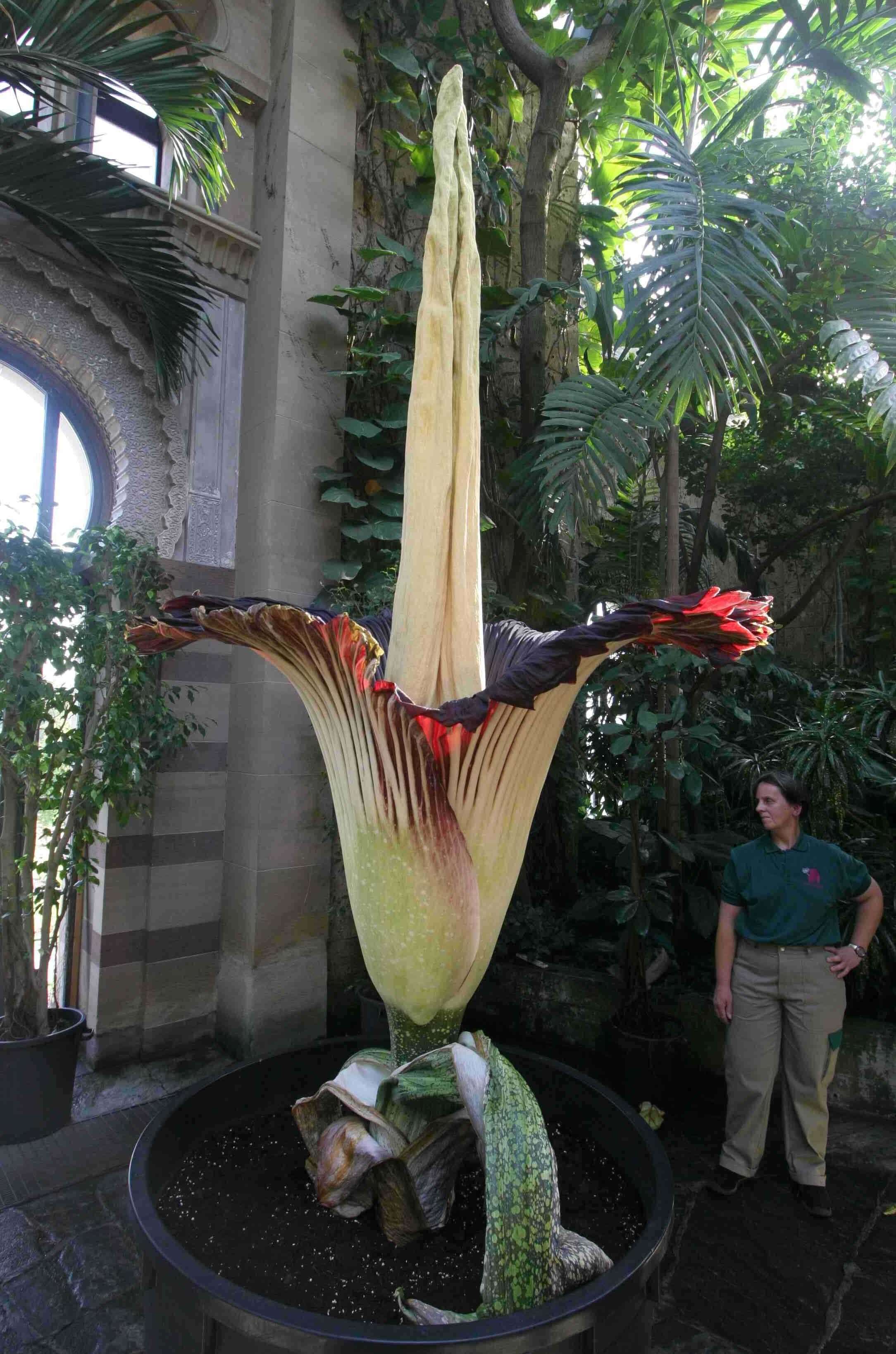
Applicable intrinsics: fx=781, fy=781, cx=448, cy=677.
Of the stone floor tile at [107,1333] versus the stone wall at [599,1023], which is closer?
the stone floor tile at [107,1333]

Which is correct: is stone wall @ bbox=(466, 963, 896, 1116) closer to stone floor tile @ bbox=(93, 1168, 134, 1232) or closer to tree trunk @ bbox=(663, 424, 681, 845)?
tree trunk @ bbox=(663, 424, 681, 845)

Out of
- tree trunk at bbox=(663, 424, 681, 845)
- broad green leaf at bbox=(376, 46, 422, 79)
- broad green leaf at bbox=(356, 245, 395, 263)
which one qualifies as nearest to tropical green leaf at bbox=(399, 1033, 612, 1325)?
tree trunk at bbox=(663, 424, 681, 845)

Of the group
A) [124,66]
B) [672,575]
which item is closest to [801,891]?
[672,575]

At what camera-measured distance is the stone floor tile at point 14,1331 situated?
142 centimetres

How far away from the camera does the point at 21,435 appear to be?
2.70m

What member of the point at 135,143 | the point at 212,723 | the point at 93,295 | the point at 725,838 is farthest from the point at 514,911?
the point at 135,143

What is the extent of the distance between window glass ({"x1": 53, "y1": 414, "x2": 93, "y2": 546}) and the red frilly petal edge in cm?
209

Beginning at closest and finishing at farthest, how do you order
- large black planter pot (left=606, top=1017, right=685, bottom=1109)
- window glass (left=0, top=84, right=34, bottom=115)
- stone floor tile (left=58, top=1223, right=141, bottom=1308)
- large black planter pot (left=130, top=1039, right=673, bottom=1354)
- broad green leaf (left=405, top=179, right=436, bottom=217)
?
1. large black planter pot (left=130, top=1039, right=673, bottom=1354)
2. stone floor tile (left=58, top=1223, right=141, bottom=1308)
3. large black planter pot (left=606, top=1017, right=685, bottom=1109)
4. window glass (left=0, top=84, right=34, bottom=115)
5. broad green leaf (left=405, top=179, right=436, bottom=217)

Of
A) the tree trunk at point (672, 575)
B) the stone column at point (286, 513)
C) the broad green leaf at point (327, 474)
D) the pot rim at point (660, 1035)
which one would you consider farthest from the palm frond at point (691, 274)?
the pot rim at point (660, 1035)

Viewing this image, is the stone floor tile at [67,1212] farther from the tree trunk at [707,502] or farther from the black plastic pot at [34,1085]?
the tree trunk at [707,502]

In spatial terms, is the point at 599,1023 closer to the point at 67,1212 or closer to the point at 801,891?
the point at 801,891

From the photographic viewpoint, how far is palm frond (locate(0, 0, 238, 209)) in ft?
7.14

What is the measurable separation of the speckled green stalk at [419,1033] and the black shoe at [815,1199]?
155 centimetres

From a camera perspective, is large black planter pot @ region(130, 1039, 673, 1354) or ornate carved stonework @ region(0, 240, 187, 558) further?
ornate carved stonework @ region(0, 240, 187, 558)
